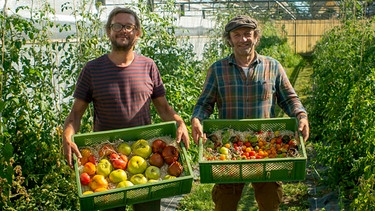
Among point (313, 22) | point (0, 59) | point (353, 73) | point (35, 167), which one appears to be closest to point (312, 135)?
point (353, 73)

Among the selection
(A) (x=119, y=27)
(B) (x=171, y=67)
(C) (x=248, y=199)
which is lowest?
(C) (x=248, y=199)

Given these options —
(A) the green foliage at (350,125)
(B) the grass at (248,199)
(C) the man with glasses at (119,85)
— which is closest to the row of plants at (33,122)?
(C) the man with glasses at (119,85)

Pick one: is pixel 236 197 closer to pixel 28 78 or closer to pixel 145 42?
pixel 28 78

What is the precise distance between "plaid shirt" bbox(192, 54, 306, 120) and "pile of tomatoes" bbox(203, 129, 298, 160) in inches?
5.1

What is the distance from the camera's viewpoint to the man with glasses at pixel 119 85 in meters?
2.99

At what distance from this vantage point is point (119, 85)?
301 cm

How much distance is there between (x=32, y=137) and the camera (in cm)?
407

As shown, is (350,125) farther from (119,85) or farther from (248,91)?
(119,85)

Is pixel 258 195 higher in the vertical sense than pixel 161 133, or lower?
lower

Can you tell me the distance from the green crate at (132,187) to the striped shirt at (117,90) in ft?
0.38

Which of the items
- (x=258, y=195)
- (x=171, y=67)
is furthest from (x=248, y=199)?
(x=258, y=195)

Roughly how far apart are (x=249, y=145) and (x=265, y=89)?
13.0 inches

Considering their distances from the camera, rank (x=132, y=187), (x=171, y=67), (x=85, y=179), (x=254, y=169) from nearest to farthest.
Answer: (x=132, y=187)
(x=85, y=179)
(x=254, y=169)
(x=171, y=67)

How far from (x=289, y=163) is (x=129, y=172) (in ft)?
2.63
